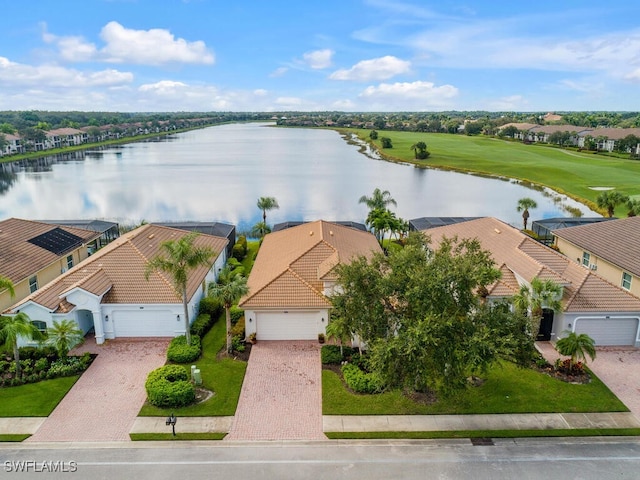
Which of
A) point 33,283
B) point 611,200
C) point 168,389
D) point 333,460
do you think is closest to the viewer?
point 333,460

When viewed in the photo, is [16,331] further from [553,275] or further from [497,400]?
[553,275]

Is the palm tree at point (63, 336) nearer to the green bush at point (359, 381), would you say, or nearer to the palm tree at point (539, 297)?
the green bush at point (359, 381)

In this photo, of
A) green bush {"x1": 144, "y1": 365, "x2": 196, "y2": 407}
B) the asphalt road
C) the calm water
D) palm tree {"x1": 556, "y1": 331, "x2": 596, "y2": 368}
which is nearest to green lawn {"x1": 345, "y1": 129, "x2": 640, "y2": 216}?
the calm water

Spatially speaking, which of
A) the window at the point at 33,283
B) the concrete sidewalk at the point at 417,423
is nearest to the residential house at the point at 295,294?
the concrete sidewalk at the point at 417,423

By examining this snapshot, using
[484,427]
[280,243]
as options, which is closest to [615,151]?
[280,243]

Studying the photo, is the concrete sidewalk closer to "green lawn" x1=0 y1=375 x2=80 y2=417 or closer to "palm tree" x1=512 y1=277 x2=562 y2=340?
"green lawn" x1=0 y1=375 x2=80 y2=417

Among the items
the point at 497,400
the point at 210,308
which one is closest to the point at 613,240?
the point at 497,400

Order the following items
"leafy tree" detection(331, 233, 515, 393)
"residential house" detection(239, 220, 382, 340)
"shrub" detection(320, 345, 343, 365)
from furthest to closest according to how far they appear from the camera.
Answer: "residential house" detection(239, 220, 382, 340) < "shrub" detection(320, 345, 343, 365) < "leafy tree" detection(331, 233, 515, 393)
